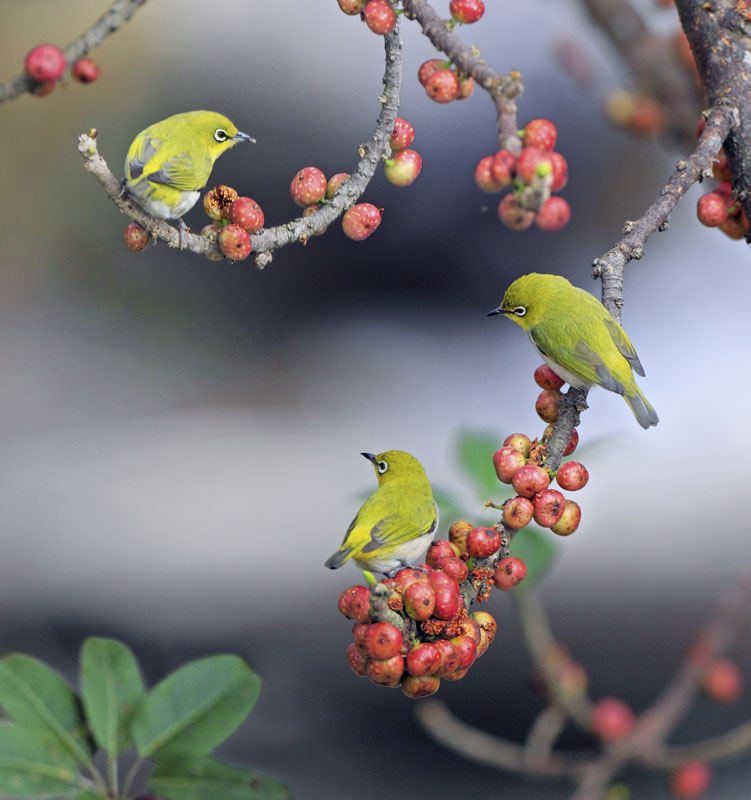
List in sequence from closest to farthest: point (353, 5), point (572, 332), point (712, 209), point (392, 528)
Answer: point (353, 5)
point (392, 528)
point (712, 209)
point (572, 332)

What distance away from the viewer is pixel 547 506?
769 millimetres

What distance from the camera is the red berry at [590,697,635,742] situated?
5.13ft

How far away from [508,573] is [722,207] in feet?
1.81

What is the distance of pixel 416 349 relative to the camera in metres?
2.65

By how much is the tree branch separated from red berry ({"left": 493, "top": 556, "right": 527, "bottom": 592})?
20.8 inches

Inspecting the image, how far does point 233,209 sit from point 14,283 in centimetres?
179

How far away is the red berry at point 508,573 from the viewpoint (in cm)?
77

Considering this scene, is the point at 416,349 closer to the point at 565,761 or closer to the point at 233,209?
the point at 565,761

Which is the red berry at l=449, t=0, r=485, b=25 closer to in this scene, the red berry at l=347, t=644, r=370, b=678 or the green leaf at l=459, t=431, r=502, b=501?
the red berry at l=347, t=644, r=370, b=678

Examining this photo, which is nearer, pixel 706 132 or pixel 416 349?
pixel 706 132

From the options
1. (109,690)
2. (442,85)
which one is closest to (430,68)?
(442,85)

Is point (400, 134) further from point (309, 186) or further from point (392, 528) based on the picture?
point (392, 528)

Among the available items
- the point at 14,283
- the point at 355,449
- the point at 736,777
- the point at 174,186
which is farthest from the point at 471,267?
the point at 174,186

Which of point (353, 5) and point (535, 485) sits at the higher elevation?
point (353, 5)
